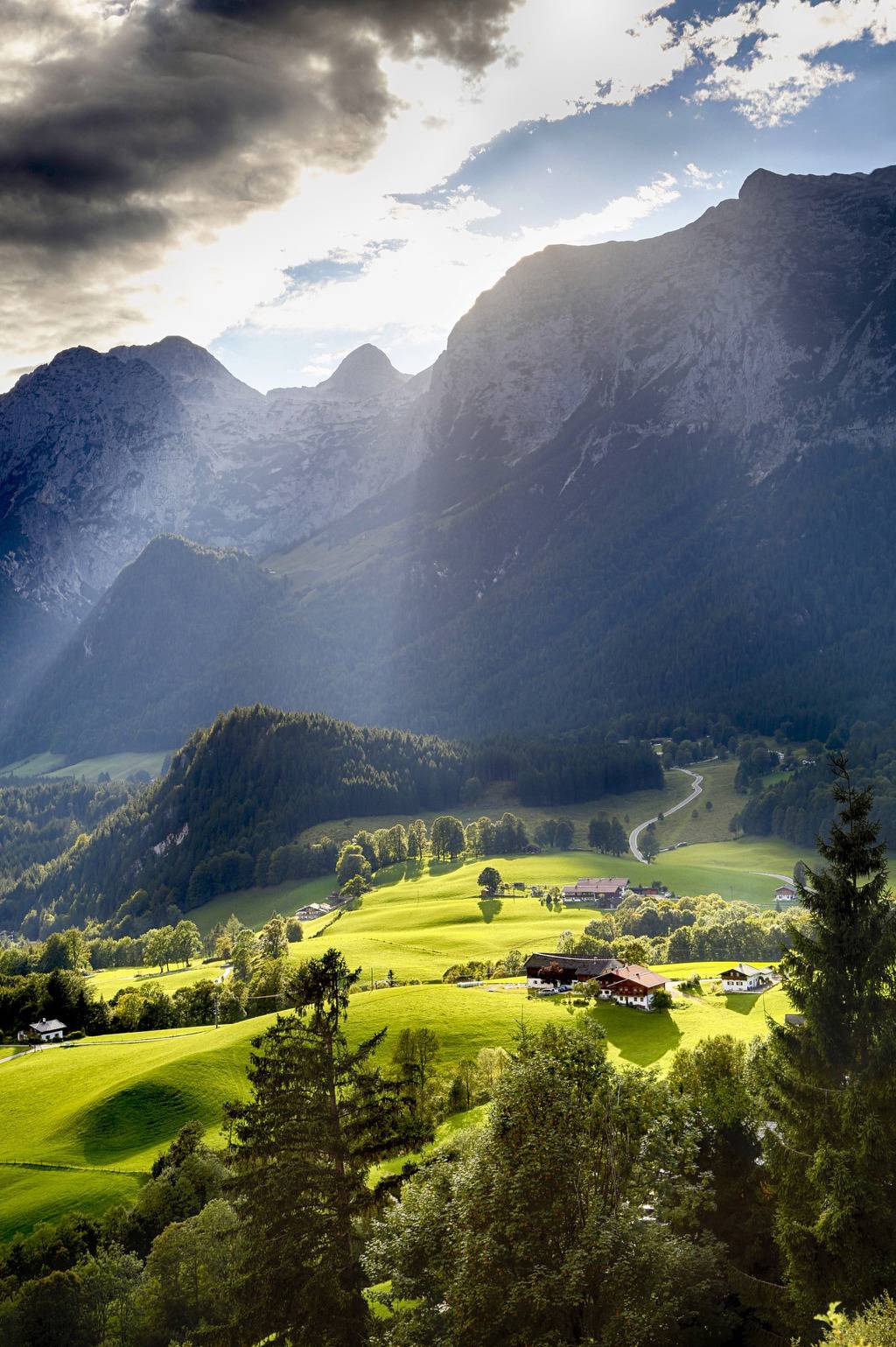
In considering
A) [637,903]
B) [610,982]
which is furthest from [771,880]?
[610,982]

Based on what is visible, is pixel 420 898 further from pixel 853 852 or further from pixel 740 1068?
pixel 853 852

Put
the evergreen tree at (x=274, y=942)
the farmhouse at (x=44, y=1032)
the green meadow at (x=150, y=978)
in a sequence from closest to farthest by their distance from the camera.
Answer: the farmhouse at (x=44, y=1032) → the green meadow at (x=150, y=978) → the evergreen tree at (x=274, y=942)

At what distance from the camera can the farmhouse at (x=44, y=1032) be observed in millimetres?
111750

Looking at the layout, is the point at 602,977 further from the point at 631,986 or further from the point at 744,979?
the point at 744,979

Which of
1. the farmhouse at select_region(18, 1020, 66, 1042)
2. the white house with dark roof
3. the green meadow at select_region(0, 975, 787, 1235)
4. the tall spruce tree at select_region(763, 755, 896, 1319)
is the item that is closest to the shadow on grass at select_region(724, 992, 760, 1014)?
the green meadow at select_region(0, 975, 787, 1235)

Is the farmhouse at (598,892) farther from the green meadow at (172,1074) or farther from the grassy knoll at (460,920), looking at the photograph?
the green meadow at (172,1074)

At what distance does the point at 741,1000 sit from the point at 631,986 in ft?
39.3

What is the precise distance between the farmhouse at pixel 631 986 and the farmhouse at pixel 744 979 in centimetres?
1442

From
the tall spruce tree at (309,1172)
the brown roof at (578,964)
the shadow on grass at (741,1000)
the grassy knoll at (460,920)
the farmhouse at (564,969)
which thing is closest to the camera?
the tall spruce tree at (309,1172)

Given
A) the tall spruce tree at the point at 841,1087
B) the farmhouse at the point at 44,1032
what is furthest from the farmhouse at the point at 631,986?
the farmhouse at the point at 44,1032

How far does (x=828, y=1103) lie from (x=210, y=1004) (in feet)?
316

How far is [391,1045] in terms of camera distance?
7944 cm

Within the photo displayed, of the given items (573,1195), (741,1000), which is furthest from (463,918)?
(573,1195)

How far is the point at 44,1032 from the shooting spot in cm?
11175
